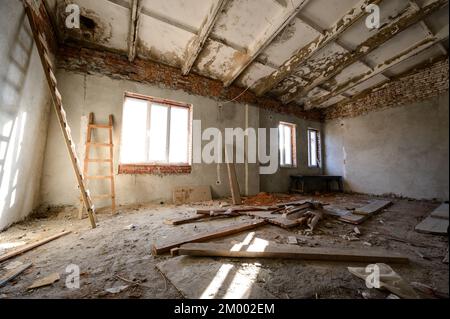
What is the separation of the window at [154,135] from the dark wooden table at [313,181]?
3990 mm

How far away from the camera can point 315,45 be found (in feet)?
13.8

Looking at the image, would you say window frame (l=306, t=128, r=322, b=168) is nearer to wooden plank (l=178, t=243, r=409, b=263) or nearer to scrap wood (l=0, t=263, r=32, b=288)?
wooden plank (l=178, t=243, r=409, b=263)

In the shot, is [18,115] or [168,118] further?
[168,118]

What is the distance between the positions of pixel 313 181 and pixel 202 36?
240 inches

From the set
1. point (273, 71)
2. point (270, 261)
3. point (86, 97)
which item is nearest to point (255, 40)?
point (273, 71)

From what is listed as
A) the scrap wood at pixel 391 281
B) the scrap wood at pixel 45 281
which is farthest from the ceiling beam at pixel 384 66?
the scrap wood at pixel 45 281

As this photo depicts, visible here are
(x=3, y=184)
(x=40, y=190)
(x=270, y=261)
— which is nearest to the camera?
(x=270, y=261)

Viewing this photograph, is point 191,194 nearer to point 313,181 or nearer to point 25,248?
point 25,248

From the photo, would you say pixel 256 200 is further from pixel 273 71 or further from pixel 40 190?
pixel 40 190

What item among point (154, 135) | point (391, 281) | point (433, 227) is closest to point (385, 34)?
point (433, 227)

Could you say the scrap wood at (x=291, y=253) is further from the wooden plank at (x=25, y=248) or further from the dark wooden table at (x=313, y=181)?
the dark wooden table at (x=313, y=181)

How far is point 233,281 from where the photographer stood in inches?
56.5

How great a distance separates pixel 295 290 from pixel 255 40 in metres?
4.59

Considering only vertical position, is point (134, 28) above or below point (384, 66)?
below
